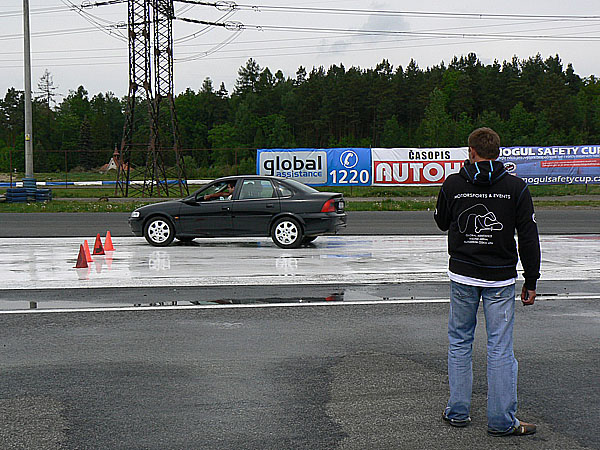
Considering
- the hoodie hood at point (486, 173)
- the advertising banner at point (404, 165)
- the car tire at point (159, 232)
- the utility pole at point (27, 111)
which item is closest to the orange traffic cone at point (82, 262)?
the car tire at point (159, 232)

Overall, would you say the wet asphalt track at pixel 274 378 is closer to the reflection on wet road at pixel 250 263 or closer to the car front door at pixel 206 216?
the reflection on wet road at pixel 250 263

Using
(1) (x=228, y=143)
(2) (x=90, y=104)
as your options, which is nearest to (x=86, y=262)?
(1) (x=228, y=143)

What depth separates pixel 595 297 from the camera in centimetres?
916

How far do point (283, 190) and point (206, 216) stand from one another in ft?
5.25

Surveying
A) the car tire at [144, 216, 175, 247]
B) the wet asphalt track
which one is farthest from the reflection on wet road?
the wet asphalt track

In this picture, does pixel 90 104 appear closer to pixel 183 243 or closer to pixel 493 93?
pixel 493 93

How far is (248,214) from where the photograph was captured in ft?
A: 48.2

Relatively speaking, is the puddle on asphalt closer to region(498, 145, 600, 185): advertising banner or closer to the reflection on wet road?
the reflection on wet road

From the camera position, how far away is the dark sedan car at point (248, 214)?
573 inches

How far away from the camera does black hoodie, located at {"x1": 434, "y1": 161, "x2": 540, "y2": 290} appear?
14.6ft

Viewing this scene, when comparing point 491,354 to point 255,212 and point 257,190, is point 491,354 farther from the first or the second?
point 257,190

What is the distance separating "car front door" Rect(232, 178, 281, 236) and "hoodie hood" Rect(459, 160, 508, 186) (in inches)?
403

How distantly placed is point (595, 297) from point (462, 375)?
5.22 meters

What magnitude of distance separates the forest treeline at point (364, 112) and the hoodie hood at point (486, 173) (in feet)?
300
